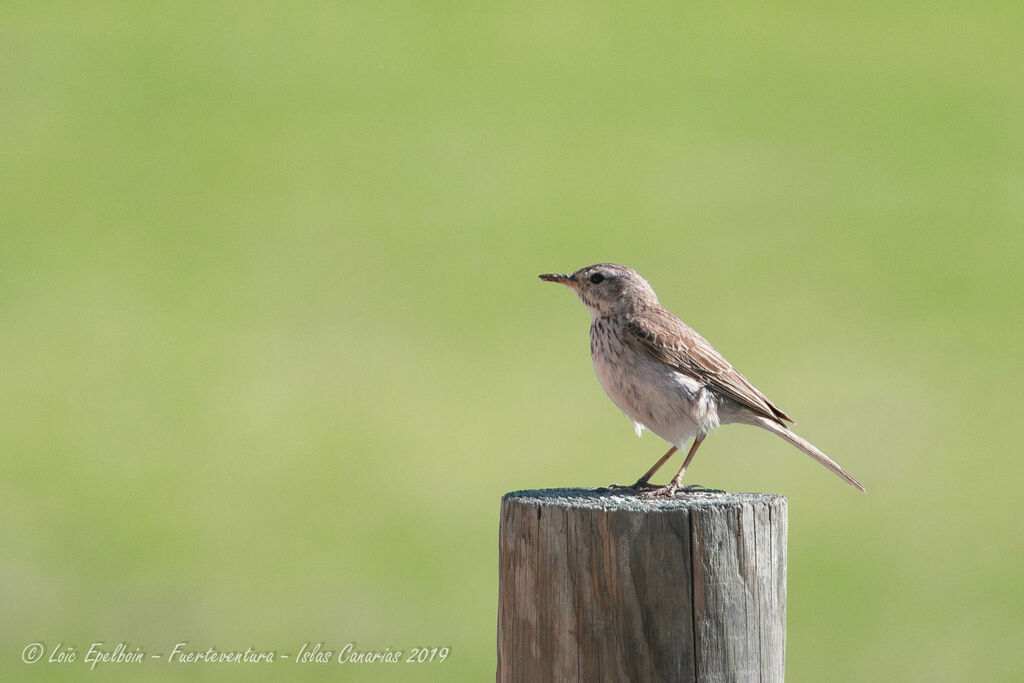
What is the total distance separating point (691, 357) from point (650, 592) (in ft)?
7.41

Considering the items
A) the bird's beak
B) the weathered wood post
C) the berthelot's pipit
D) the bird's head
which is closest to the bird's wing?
the berthelot's pipit

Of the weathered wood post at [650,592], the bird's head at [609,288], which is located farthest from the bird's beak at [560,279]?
the weathered wood post at [650,592]

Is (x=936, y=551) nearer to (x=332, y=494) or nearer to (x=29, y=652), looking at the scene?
(x=332, y=494)

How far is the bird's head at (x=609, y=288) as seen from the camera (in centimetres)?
676

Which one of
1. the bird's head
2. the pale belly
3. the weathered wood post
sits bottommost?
the weathered wood post

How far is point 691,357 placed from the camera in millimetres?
6441

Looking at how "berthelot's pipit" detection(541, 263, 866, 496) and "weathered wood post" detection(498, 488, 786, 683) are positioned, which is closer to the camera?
"weathered wood post" detection(498, 488, 786, 683)

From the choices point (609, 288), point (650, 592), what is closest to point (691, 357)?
point (609, 288)

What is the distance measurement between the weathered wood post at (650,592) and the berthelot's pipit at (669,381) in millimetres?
1742

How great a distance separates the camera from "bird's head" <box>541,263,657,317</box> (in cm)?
676

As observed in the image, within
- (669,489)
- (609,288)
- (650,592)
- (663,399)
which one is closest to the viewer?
(650,592)

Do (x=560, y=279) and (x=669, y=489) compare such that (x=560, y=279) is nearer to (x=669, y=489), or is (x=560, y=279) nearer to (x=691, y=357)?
(x=691, y=357)

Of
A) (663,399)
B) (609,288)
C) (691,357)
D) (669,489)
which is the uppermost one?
(609,288)

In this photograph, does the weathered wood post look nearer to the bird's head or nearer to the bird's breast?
the bird's breast
